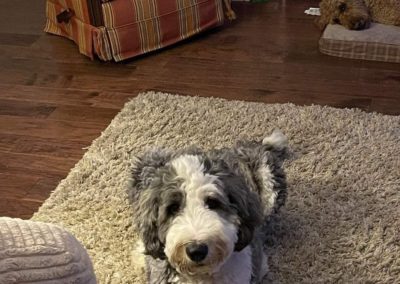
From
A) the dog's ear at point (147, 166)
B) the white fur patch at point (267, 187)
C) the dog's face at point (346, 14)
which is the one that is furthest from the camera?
the dog's face at point (346, 14)

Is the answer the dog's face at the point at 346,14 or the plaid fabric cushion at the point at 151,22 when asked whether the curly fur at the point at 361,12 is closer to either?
the dog's face at the point at 346,14

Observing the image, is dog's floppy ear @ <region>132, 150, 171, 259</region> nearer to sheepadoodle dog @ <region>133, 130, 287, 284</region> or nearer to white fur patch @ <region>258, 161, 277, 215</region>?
sheepadoodle dog @ <region>133, 130, 287, 284</region>

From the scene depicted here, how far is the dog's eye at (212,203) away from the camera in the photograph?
1.30 m

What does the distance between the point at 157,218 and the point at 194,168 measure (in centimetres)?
13

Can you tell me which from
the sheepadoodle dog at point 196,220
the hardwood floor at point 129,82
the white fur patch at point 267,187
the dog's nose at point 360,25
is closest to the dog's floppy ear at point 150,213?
the sheepadoodle dog at point 196,220

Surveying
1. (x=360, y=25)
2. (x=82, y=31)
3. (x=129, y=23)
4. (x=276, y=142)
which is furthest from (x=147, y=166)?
(x=360, y=25)

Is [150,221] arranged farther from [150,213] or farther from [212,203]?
[212,203]

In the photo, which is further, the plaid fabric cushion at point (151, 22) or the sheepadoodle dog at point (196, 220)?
the plaid fabric cushion at point (151, 22)

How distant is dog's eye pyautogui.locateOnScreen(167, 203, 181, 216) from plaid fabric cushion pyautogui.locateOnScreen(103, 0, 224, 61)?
1706 mm

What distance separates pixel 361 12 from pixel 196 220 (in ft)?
6.61

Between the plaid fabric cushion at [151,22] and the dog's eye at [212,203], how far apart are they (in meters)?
1.73

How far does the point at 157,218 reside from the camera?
1331 mm

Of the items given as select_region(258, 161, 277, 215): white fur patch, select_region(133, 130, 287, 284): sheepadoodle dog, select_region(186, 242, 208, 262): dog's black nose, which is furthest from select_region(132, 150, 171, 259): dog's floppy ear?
select_region(258, 161, 277, 215): white fur patch

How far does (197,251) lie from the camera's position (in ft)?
4.11
